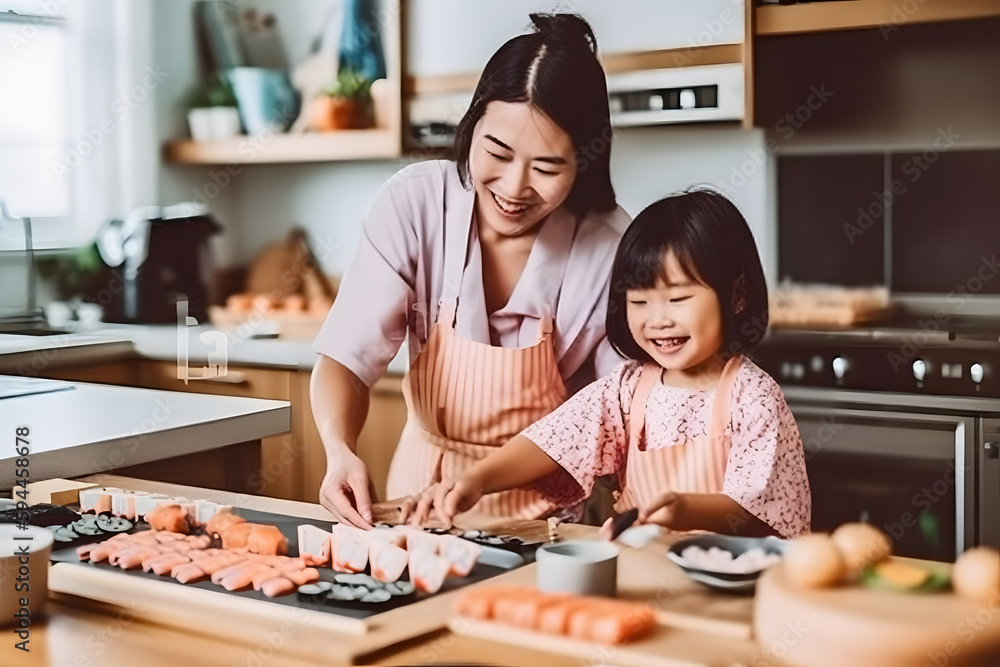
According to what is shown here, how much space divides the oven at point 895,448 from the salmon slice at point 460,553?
0.35m

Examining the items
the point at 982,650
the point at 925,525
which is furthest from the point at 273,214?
the point at 982,650

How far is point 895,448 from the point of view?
1.14m

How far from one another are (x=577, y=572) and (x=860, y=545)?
259 mm

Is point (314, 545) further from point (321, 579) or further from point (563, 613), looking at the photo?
point (563, 613)

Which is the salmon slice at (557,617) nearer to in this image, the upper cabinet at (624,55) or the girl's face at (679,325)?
the girl's face at (679,325)

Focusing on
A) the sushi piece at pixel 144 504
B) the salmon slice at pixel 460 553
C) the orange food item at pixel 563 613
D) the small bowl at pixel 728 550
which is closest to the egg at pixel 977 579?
the small bowl at pixel 728 550

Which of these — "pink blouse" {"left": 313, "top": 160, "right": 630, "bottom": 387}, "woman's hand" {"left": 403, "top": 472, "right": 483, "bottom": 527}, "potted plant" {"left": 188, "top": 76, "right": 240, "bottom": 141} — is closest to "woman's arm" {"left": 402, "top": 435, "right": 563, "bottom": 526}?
"woman's hand" {"left": 403, "top": 472, "right": 483, "bottom": 527}

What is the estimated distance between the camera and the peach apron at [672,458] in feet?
3.83

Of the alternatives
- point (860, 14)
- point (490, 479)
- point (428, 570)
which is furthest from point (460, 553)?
point (860, 14)

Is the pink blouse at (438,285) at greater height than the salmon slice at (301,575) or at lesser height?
greater

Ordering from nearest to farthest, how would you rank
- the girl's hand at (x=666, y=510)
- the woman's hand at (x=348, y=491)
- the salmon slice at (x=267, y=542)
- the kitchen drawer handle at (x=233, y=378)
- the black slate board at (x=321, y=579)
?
1. the black slate board at (x=321, y=579)
2. the girl's hand at (x=666, y=510)
3. the salmon slice at (x=267, y=542)
4. the woman's hand at (x=348, y=491)
5. the kitchen drawer handle at (x=233, y=378)

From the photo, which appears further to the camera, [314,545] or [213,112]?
[213,112]

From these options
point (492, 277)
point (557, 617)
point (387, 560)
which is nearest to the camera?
point (557, 617)

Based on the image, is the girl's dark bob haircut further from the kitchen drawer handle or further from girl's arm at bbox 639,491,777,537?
the kitchen drawer handle
